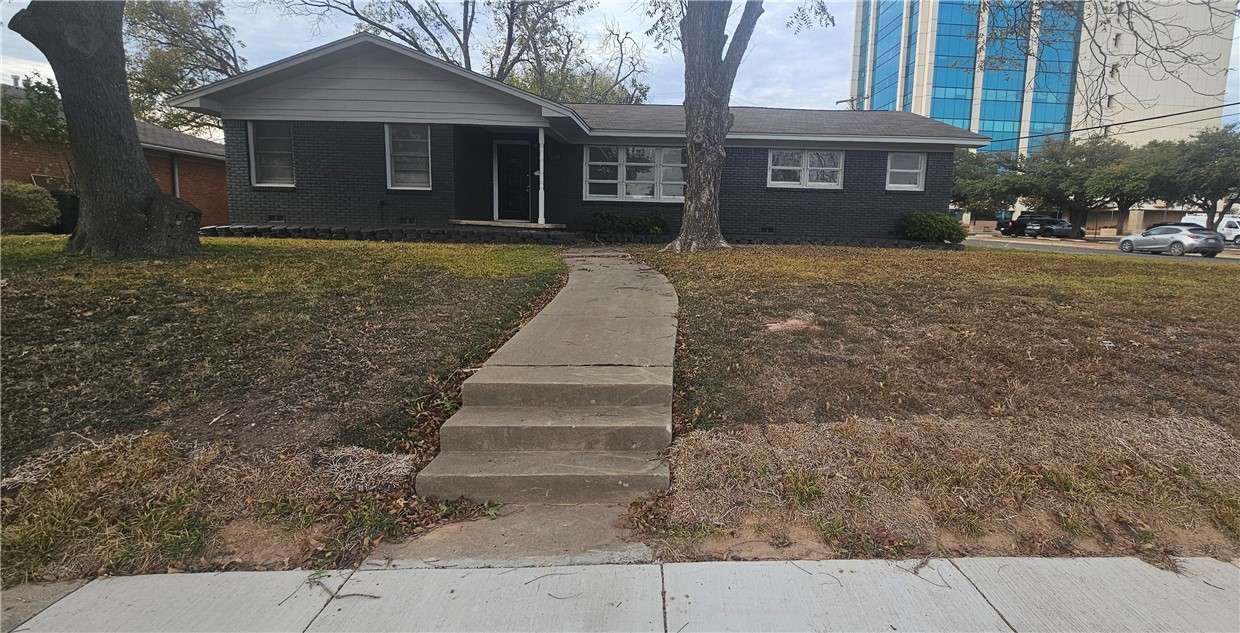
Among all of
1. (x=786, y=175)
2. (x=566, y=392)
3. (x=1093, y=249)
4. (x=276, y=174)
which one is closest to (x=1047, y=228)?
(x=1093, y=249)

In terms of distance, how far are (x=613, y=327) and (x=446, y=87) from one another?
35.6ft

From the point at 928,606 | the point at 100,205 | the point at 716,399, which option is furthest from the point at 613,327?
the point at 100,205

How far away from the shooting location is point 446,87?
1410cm

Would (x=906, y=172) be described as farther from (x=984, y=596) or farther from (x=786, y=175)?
(x=984, y=596)

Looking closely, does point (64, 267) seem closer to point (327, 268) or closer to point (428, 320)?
point (327, 268)

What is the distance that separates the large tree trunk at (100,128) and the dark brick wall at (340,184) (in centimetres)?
664

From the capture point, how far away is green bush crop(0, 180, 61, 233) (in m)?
13.7

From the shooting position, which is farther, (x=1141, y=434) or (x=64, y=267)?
(x=64, y=267)

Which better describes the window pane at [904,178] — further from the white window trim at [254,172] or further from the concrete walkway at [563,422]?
the white window trim at [254,172]

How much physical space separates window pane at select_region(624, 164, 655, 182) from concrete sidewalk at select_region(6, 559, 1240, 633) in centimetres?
1518

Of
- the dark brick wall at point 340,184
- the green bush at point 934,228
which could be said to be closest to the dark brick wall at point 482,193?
the dark brick wall at point 340,184

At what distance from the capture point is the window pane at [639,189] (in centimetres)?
1706

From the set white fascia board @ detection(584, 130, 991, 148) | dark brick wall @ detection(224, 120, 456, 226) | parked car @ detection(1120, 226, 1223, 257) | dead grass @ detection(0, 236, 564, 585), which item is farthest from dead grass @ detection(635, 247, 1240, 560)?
parked car @ detection(1120, 226, 1223, 257)

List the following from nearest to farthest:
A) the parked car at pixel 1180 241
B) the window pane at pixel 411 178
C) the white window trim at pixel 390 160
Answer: the white window trim at pixel 390 160, the window pane at pixel 411 178, the parked car at pixel 1180 241
